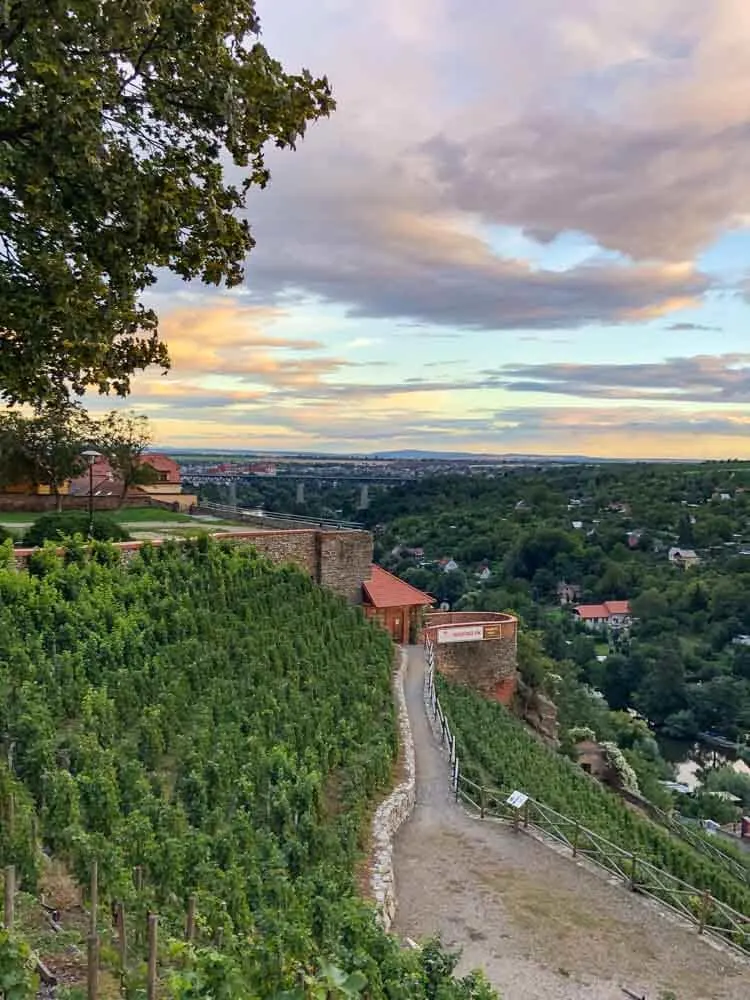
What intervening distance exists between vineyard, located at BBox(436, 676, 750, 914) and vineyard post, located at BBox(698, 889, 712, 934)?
1.12 meters

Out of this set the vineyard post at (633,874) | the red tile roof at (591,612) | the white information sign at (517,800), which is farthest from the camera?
the red tile roof at (591,612)

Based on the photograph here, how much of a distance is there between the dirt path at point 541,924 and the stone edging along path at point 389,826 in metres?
0.20

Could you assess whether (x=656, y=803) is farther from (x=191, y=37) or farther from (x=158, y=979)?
(x=191, y=37)

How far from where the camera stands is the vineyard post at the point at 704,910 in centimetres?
970

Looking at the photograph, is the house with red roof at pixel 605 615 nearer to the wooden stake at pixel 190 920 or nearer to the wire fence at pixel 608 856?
the wire fence at pixel 608 856

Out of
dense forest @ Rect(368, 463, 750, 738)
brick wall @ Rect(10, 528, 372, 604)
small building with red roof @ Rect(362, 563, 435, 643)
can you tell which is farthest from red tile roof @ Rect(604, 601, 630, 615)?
brick wall @ Rect(10, 528, 372, 604)

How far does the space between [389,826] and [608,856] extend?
2.95 meters

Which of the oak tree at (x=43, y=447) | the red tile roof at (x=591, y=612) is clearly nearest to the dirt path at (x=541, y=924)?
the oak tree at (x=43, y=447)

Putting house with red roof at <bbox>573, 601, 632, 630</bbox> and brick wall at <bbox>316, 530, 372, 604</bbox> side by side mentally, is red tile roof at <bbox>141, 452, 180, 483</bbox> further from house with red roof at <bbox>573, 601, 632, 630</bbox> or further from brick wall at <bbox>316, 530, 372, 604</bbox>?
house with red roof at <bbox>573, 601, 632, 630</bbox>

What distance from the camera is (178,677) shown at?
12695mm

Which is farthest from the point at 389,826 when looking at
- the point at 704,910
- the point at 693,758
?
the point at 693,758

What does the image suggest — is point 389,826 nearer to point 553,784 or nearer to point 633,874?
point 633,874

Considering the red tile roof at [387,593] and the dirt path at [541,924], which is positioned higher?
the red tile roof at [387,593]

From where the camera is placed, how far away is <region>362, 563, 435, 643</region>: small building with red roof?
77.7 feet
